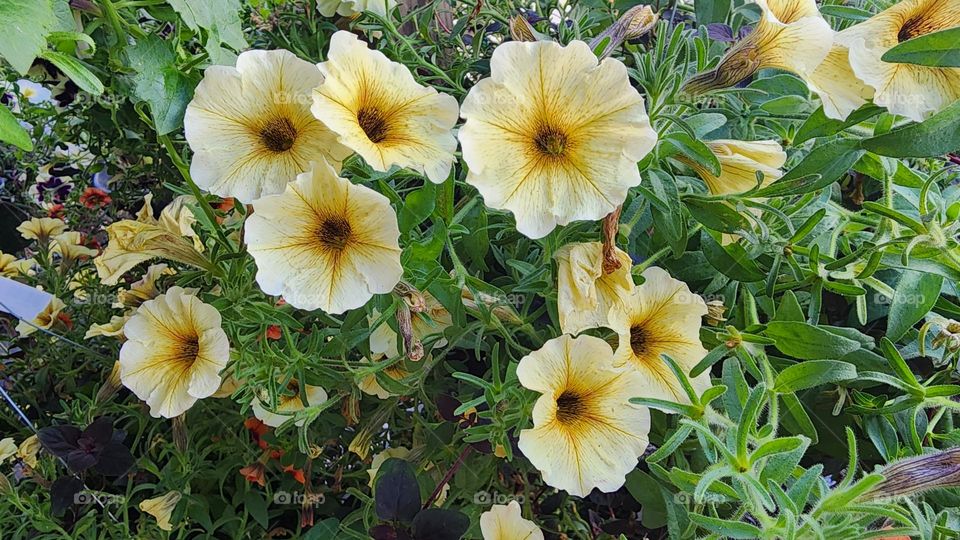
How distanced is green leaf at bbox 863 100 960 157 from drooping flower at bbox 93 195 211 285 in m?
0.53

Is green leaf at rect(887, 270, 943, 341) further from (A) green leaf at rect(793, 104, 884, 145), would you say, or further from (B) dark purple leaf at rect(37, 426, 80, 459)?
(B) dark purple leaf at rect(37, 426, 80, 459)

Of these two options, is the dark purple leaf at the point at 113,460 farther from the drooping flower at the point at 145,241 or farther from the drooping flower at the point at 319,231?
the drooping flower at the point at 319,231

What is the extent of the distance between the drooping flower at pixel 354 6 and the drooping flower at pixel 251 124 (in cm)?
27

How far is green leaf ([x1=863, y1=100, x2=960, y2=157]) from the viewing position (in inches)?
19.1

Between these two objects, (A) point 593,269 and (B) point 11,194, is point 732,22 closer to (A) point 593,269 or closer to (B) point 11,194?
(A) point 593,269

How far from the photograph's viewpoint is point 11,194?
1.20 meters

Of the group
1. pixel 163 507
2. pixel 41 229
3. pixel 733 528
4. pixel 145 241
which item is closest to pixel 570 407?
pixel 733 528

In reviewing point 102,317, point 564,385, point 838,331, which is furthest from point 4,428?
point 838,331

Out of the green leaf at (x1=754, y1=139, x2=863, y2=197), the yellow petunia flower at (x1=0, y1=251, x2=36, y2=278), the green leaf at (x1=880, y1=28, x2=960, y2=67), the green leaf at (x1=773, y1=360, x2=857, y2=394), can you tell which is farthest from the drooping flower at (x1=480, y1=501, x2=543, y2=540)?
the yellow petunia flower at (x1=0, y1=251, x2=36, y2=278)

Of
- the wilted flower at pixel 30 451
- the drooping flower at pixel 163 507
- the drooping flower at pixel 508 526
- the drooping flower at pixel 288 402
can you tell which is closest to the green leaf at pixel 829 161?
the drooping flower at pixel 508 526

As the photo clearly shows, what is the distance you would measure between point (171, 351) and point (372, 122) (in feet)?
0.89

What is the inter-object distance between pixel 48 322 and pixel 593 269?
764 millimetres

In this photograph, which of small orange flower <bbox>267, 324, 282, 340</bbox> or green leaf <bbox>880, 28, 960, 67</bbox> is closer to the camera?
green leaf <bbox>880, 28, 960, 67</bbox>

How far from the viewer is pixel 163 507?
0.78 meters
